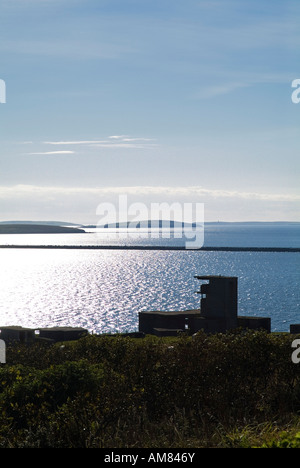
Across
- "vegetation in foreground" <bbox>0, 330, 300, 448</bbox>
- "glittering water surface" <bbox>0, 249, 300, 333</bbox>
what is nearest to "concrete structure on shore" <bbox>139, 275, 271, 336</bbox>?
"vegetation in foreground" <bbox>0, 330, 300, 448</bbox>

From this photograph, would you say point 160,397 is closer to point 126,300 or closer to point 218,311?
point 218,311

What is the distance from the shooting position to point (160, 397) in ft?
61.5

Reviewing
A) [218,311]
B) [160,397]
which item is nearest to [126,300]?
[218,311]

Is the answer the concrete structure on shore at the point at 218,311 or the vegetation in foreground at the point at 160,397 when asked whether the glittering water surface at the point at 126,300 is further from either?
the vegetation in foreground at the point at 160,397

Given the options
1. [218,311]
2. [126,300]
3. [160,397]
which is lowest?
[126,300]

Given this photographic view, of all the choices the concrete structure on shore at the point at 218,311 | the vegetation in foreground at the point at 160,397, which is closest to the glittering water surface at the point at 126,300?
the concrete structure on shore at the point at 218,311

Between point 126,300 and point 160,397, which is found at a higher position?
point 160,397

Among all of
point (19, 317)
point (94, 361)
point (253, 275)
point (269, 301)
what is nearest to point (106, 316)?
point (19, 317)

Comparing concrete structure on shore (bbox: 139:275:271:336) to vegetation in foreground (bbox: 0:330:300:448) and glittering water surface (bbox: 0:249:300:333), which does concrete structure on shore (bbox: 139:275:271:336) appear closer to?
vegetation in foreground (bbox: 0:330:300:448)

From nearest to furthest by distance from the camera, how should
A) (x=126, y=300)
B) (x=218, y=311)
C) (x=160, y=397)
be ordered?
(x=160, y=397) → (x=218, y=311) → (x=126, y=300)

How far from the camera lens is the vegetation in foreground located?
14242mm

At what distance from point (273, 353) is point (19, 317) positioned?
12346 centimetres
